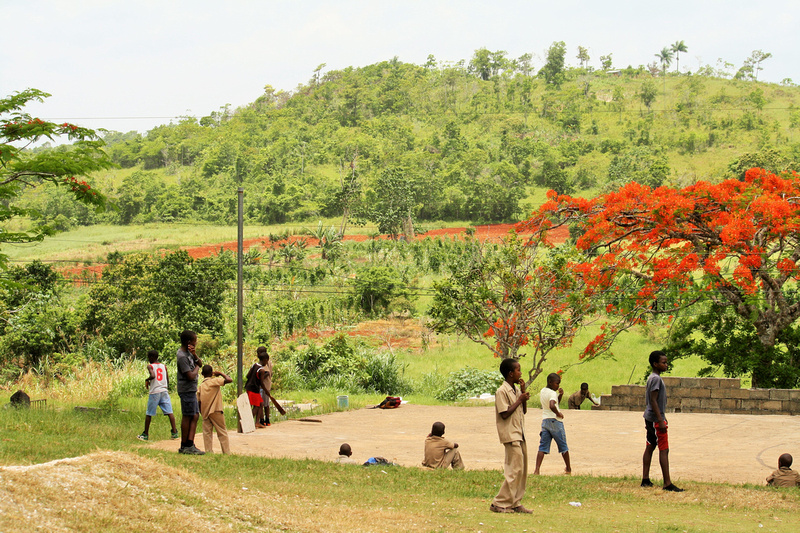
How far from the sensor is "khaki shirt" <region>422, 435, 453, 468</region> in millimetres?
9680

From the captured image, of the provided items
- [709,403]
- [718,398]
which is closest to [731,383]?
[718,398]

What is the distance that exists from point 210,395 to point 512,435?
4417 mm

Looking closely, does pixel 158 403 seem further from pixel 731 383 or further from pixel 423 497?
pixel 731 383

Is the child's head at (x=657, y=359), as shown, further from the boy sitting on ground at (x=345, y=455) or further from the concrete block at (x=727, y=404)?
the concrete block at (x=727, y=404)

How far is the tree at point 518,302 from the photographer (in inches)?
728

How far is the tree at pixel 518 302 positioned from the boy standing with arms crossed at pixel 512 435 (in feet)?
37.3

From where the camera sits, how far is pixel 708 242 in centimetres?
1808

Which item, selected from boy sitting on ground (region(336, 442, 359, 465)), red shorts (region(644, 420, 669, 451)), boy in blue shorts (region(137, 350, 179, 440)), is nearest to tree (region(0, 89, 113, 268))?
boy in blue shorts (region(137, 350, 179, 440))

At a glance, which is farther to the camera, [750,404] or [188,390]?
[750,404]

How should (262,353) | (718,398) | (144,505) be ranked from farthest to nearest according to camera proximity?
(718,398) → (262,353) → (144,505)

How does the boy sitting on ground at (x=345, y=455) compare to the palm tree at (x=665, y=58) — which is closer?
the boy sitting on ground at (x=345, y=455)

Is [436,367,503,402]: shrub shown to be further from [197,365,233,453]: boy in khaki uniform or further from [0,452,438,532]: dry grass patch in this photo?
[0,452,438,532]: dry grass patch

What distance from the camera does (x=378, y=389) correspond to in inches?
856

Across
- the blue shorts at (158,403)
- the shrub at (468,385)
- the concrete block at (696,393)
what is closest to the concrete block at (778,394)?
the concrete block at (696,393)
